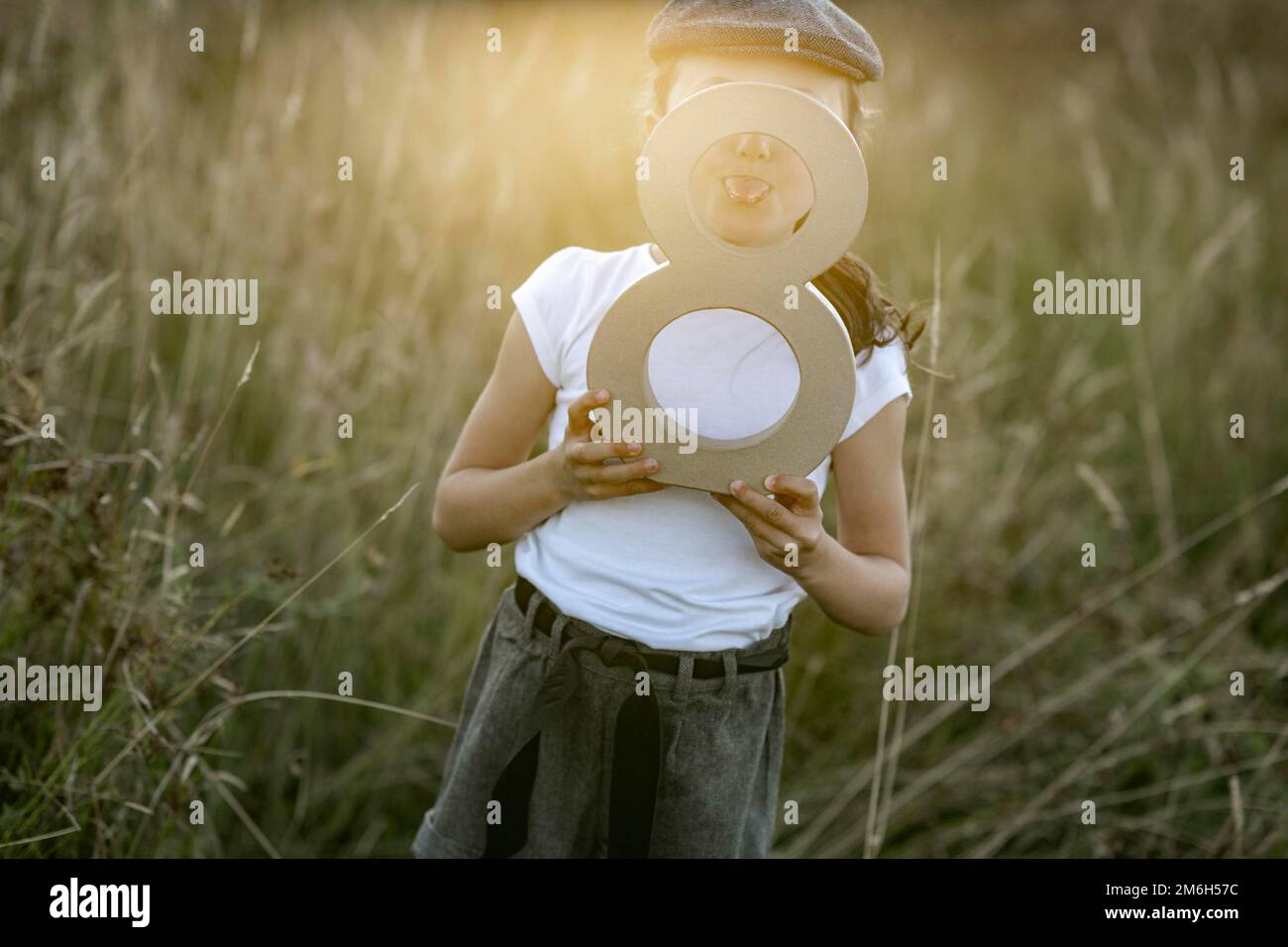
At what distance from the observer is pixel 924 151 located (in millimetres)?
4539

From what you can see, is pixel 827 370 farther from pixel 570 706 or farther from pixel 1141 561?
pixel 1141 561

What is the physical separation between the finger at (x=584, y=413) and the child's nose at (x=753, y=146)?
0.29 meters

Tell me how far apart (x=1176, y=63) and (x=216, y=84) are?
5.34 meters

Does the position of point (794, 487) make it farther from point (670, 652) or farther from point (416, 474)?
point (416, 474)

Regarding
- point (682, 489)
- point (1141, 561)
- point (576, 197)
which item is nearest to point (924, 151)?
point (576, 197)

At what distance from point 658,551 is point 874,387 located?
326mm

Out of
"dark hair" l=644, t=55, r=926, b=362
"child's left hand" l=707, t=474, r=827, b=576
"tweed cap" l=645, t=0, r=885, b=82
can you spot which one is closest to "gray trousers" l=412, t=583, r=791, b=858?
"child's left hand" l=707, t=474, r=827, b=576

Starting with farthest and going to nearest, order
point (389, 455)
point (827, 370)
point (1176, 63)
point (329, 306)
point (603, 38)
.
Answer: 1. point (1176, 63)
2. point (603, 38)
3. point (329, 306)
4. point (389, 455)
5. point (827, 370)

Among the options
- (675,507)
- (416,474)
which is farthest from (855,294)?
(416,474)

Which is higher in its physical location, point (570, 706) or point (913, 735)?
point (570, 706)

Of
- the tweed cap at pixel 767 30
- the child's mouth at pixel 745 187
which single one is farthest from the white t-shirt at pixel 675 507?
the tweed cap at pixel 767 30

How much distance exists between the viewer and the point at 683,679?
1.33 metres

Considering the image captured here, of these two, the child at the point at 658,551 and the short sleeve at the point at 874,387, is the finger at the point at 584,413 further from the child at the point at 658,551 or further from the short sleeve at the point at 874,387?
the short sleeve at the point at 874,387

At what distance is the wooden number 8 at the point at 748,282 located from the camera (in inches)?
44.8
